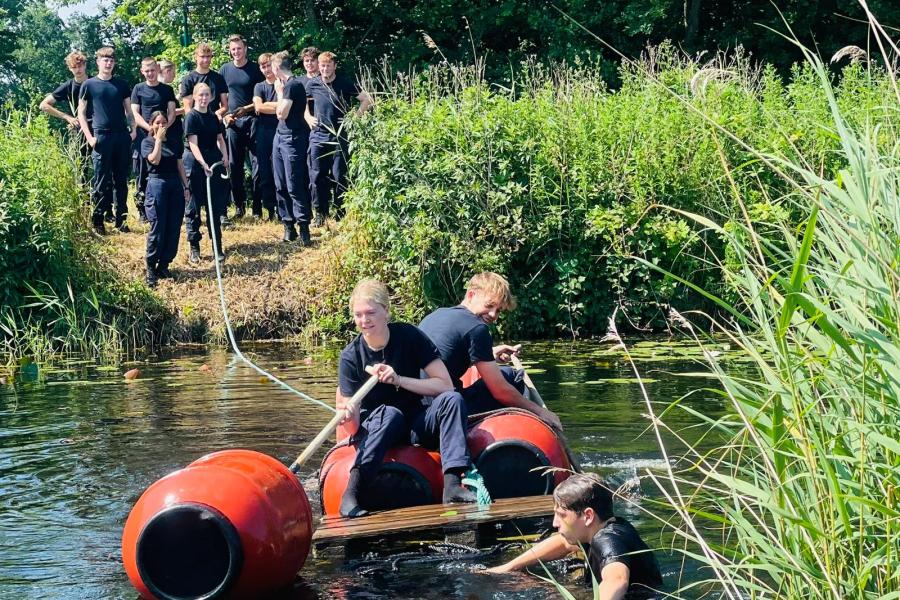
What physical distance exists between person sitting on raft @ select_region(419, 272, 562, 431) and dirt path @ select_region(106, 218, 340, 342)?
832cm

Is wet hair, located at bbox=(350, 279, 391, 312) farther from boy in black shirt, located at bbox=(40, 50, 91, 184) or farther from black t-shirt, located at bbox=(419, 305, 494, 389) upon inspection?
boy in black shirt, located at bbox=(40, 50, 91, 184)

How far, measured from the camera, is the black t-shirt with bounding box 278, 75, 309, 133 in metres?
17.2

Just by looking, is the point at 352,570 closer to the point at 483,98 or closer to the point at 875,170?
the point at 875,170

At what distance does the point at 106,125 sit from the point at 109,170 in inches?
27.0

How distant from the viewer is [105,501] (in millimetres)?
8859

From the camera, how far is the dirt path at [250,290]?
54.6 ft

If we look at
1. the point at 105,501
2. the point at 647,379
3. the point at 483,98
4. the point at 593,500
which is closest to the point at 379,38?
the point at 483,98

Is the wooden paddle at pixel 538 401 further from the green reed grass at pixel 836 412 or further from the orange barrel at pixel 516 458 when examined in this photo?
the green reed grass at pixel 836 412

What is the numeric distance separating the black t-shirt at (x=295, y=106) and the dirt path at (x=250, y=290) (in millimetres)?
1444

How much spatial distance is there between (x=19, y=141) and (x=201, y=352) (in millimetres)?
3664

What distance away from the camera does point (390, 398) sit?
811 cm

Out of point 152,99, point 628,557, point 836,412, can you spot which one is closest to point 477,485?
point 628,557

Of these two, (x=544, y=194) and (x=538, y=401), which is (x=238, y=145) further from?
(x=538, y=401)

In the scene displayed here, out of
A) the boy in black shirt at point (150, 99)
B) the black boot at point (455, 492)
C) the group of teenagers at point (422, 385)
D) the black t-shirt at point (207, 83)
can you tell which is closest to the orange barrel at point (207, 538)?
the group of teenagers at point (422, 385)
